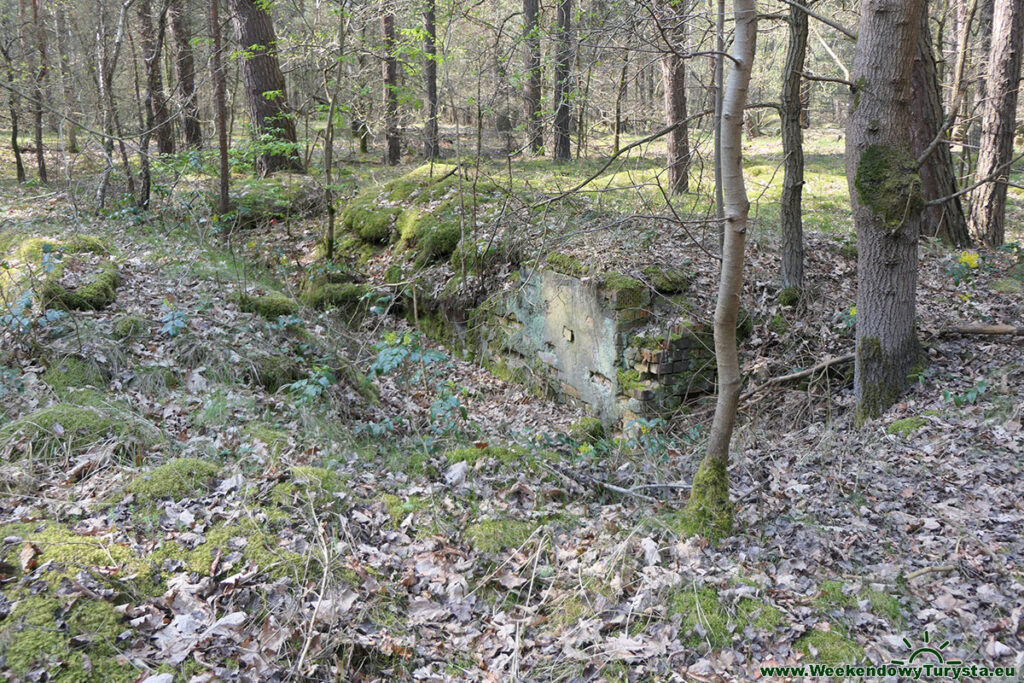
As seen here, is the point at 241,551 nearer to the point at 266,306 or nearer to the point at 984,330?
the point at 266,306

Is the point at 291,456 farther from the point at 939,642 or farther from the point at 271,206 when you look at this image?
the point at 271,206

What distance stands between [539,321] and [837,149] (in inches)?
564

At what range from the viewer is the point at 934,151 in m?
7.09

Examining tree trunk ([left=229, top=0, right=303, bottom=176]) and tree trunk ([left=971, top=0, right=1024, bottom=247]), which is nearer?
tree trunk ([left=971, top=0, right=1024, bottom=247])

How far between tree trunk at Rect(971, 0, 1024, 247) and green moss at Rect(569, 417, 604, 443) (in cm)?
527

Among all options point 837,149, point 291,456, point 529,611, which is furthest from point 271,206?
point 837,149

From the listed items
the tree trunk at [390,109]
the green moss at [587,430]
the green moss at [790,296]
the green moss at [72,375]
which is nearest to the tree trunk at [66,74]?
the tree trunk at [390,109]

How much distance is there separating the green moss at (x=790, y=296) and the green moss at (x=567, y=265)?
5.88ft

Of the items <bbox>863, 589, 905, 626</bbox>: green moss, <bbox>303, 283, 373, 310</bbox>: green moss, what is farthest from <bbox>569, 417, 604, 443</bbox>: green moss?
<bbox>303, 283, 373, 310</bbox>: green moss

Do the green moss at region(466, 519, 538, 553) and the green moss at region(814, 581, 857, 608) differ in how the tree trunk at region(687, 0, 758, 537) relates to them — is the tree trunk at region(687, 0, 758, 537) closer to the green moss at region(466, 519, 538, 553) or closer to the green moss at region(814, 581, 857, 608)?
the green moss at region(814, 581, 857, 608)

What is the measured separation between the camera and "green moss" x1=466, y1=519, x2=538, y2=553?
356 centimetres

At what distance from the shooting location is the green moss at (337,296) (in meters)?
7.95

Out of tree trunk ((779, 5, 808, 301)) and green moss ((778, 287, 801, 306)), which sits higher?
tree trunk ((779, 5, 808, 301))

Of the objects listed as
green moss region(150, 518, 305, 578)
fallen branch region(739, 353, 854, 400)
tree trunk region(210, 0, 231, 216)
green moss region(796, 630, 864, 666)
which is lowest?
green moss region(796, 630, 864, 666)
